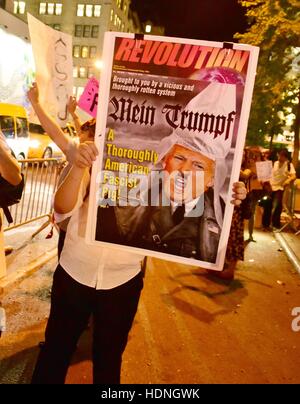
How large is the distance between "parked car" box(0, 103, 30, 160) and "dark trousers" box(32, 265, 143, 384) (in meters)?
14.2

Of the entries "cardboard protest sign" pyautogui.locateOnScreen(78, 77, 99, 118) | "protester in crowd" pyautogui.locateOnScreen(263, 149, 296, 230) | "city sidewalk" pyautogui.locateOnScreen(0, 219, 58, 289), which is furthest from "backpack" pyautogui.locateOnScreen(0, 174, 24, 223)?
"protester in crowd" pyautogui.locateOnScreen(263, 149, 296, 230)

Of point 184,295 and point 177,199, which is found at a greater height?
point 177,199

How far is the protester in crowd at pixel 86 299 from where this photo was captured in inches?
93.7

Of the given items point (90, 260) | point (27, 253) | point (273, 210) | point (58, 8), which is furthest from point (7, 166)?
point (58, 8)

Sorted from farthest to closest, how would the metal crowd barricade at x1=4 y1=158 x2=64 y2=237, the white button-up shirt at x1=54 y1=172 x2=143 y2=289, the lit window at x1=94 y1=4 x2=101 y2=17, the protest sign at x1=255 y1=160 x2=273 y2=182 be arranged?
the lit window at x1=94 y1=4 x2=101 y2=17 < the protest sign at x1=255 y1=160 x2=273 y2=182 < the metal crowd barricade at x1=4 y1=158 x2=64 y2=237 < the white button-up shirt at x1=54 y1=172 x2=143 y2=289

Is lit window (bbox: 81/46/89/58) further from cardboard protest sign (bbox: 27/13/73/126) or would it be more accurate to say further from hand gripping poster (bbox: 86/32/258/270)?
hand gripping poster (bbox: 86/32/258/270)

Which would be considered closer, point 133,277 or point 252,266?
point 133,277

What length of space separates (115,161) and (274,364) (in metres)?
3.21

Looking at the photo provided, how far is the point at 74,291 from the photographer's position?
2396mm

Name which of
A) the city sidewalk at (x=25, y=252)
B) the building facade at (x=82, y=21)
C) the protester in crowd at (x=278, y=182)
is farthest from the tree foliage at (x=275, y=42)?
the building facade at (x=82, y=21)

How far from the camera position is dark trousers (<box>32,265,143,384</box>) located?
2398mm

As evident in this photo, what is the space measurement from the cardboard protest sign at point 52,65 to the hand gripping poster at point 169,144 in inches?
30.0
